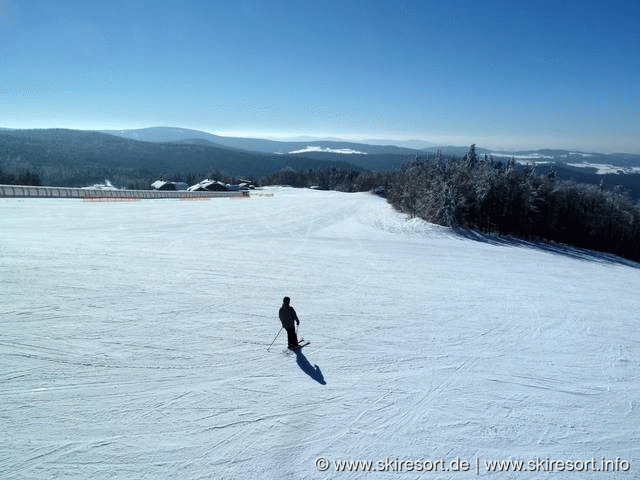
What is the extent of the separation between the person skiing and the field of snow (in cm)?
33

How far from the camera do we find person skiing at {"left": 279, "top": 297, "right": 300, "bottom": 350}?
886cm

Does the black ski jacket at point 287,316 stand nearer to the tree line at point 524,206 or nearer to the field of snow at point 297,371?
the field of snow at point 297,371

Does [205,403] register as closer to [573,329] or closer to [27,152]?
[573,329]

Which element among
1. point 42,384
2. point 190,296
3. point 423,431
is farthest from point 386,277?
point 42,384

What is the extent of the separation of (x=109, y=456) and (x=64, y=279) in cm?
996

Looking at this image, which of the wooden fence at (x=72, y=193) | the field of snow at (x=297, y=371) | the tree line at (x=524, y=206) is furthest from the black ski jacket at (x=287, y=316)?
the wooden fence at (x=72, y=193)

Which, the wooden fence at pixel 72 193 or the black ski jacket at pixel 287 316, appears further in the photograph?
the wooden fence at pixel 72 193
